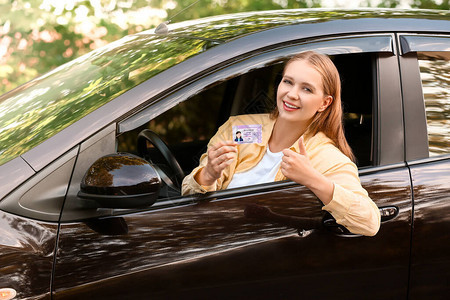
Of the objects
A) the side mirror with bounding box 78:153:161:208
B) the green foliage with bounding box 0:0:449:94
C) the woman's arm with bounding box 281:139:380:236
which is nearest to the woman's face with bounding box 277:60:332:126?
the woman's arm with bounding box 281:139:380:236

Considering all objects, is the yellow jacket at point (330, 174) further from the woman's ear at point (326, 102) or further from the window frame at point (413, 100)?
the window frame at point (413, 100)

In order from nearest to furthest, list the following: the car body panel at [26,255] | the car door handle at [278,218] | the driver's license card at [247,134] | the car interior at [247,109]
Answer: the car body panel at [26,255] → the car door handle at [278,218] → the driver's license card at [247,134] → the car interior at [247,109]

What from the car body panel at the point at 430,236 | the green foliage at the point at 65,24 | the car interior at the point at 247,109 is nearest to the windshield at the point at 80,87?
the car interior at the point at 247,109

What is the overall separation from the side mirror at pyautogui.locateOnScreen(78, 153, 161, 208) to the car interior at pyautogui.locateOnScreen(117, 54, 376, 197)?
192 millimetres

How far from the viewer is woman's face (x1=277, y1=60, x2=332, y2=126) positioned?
2.25 metres

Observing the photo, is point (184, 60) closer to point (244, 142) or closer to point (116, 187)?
point (244, 142)

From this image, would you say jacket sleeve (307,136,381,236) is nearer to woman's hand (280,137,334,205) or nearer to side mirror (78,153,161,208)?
woman's hand (280,137,334,205)

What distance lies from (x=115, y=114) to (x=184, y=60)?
32 centimetres

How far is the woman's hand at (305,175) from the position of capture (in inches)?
78.9

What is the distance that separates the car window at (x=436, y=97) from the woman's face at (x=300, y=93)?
40 cm

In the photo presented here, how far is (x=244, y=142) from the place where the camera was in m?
2.33

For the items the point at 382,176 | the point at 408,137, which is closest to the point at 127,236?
the point at 382,176

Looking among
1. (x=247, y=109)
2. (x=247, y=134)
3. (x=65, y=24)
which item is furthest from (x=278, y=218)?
(x=65, y=24)

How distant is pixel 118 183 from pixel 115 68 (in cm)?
76
